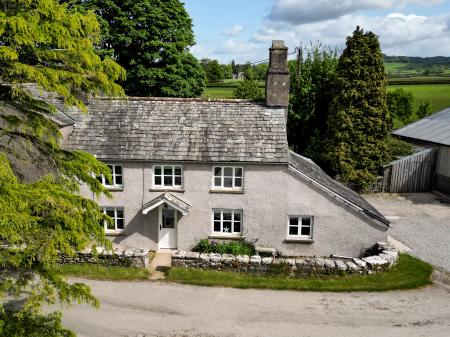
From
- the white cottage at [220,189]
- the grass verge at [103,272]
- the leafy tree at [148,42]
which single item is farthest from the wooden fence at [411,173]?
the grass verge at [103,272]

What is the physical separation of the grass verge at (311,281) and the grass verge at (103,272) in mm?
1430

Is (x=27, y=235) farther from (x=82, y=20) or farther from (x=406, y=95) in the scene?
(x=406, y=95)

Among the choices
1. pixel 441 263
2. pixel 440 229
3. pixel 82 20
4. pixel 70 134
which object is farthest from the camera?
pixel 440 229

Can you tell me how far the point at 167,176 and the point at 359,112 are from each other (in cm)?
1756

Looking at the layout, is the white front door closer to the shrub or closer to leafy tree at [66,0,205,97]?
the shrub

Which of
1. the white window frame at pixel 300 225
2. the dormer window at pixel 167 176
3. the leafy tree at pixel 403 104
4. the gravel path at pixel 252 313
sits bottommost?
the gravel path at pixel 252 313

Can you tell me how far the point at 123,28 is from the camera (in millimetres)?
38469

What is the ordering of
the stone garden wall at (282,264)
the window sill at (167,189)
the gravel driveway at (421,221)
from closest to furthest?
the stone garden wall at (282,264), the window sill at (167,189), the gravel driveway at (421,221)

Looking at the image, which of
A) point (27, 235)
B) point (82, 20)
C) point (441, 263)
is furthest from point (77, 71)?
point (441, 263)

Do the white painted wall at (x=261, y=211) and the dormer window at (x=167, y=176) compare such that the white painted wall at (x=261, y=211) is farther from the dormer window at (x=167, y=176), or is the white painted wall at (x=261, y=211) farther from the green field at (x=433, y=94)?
the green field at (x=433, y=94)

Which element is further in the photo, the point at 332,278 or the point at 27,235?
the point at 332,278

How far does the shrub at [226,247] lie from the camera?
20109 millimetres

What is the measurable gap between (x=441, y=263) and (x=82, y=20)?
64.4 feet

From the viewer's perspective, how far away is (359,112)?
31203 mm
